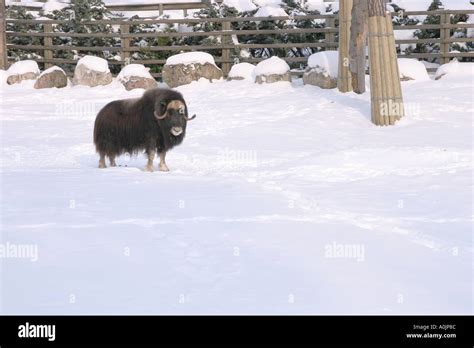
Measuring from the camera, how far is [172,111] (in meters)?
12.3

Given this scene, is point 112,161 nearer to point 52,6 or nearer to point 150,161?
point 150,161

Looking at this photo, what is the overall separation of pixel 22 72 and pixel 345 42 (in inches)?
357

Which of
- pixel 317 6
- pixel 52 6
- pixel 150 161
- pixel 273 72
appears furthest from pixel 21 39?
pixel 150 161

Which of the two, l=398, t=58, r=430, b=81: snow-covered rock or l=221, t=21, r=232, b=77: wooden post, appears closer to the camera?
l=398, t=58, r=430, b=81: snow-covered rock

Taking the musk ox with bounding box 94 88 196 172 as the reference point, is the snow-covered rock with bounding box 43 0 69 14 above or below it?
above

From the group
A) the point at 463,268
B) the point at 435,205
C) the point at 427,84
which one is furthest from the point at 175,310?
the point at 427,84

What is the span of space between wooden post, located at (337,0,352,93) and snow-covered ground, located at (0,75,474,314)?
1.18 m

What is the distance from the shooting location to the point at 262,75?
68.5 feet

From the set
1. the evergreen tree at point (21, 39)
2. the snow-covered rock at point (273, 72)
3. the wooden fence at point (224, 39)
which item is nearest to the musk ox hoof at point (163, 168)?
the snow-covered rock at point (273, 72)

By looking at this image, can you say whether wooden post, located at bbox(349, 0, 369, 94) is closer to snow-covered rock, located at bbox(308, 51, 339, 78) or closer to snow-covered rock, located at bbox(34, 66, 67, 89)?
snow-covered rock, located at bbox(308, 51, 339, 78)

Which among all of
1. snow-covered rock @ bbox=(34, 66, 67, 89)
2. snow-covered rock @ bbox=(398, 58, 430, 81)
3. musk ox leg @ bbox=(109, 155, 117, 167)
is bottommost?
musk ox leg @ bbox=(109, 155, 117, 167)

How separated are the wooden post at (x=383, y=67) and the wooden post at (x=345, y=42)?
3.01 m

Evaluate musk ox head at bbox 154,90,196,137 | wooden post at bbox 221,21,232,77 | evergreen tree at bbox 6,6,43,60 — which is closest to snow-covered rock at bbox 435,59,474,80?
wooden post at bbox 221,21,232,77

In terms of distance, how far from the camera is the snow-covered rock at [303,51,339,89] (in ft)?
64.3
